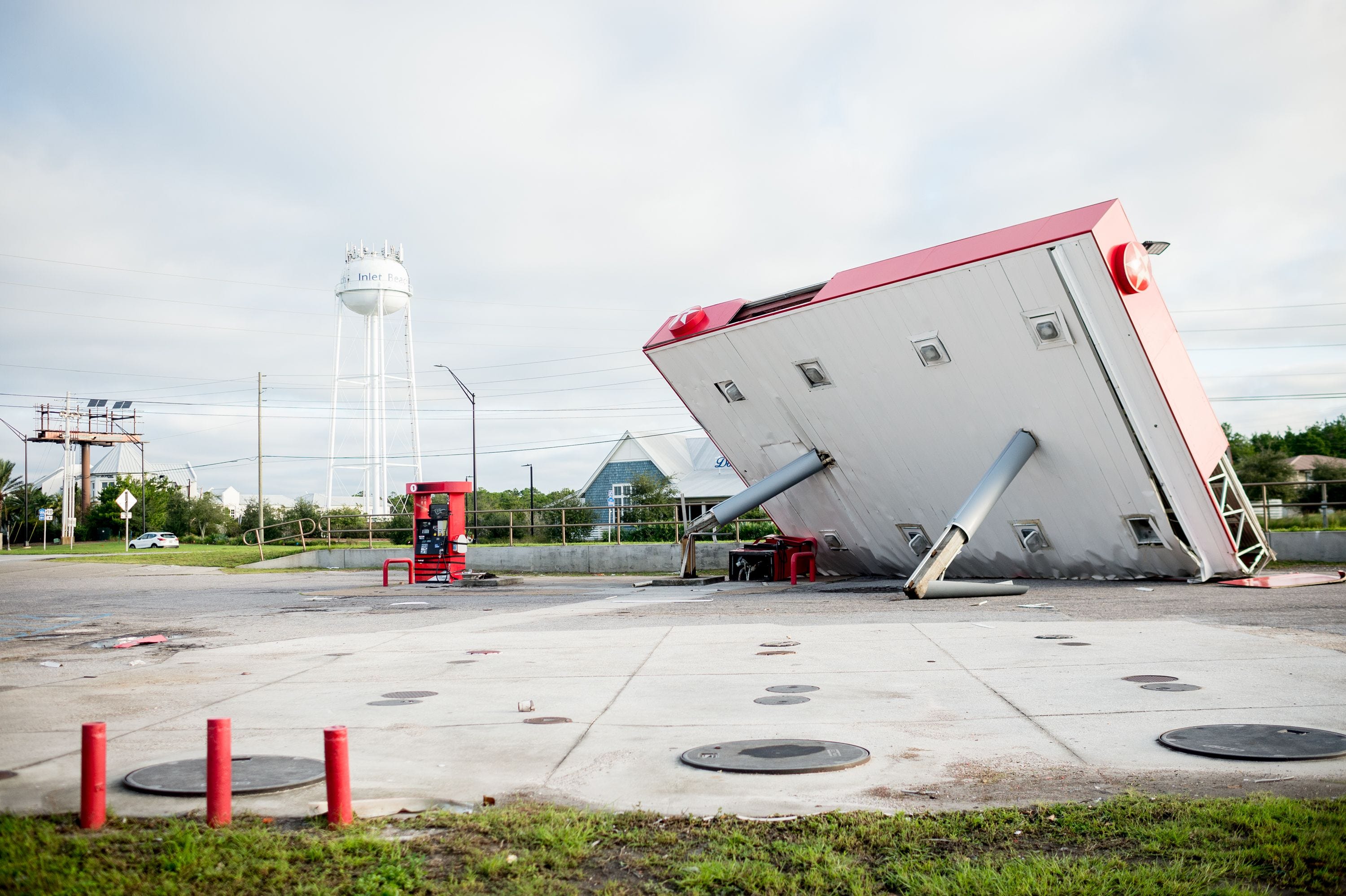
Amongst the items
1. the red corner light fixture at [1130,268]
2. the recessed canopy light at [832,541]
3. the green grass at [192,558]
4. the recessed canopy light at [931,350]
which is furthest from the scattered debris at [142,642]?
the green grass at [192,558]

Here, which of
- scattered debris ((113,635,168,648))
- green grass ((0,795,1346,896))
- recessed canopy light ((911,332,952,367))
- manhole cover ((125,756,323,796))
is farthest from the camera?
recessed canopy light ((911,332,952,367))

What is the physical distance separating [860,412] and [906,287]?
3.32 meters

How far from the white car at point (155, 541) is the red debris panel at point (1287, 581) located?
5901 cm

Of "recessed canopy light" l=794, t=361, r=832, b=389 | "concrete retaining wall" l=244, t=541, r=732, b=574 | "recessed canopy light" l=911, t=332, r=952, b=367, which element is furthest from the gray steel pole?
"concrete retaining wall" l=244, t=541, r=732, b=574

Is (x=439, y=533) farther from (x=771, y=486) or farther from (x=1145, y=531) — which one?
(x=1145, y=531)

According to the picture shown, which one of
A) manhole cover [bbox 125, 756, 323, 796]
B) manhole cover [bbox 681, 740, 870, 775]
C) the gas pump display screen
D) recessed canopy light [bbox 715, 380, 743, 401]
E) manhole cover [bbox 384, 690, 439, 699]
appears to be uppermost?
recessed canopy light [bbox 715, 380, 743, 401]

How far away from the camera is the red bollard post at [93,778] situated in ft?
13.9

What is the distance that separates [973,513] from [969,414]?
2.18 metres

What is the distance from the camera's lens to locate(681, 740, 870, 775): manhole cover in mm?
5141

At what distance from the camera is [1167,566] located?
1747cm

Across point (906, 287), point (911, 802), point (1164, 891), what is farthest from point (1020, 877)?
point (906, 287)

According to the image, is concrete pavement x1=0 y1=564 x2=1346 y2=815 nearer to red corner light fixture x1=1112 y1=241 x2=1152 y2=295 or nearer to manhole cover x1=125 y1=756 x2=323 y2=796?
manhole cover x1=125 y1=756 x2=323 y2=796

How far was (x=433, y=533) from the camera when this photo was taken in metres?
25.1

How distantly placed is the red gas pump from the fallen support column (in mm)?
7667
